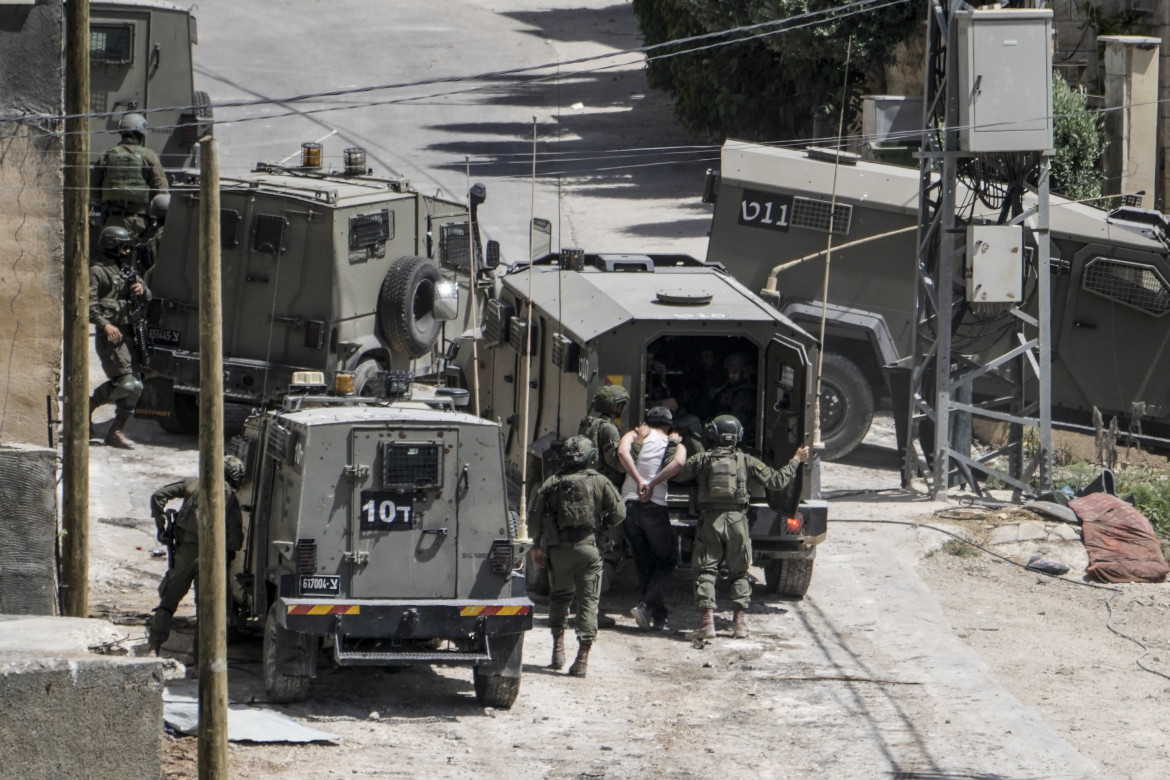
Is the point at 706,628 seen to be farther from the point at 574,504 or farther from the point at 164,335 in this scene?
the point at 164,335

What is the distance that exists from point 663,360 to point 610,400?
183 centimetres

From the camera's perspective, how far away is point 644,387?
11914mm

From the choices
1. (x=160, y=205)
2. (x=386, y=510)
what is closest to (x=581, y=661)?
(x=386, y=510)

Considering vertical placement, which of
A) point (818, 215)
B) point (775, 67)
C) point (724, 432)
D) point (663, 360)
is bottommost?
point (724, 432)

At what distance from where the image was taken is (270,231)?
585 inches

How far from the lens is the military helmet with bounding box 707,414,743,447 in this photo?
448 inches

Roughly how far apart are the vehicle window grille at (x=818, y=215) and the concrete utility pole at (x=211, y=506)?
30.5 ft

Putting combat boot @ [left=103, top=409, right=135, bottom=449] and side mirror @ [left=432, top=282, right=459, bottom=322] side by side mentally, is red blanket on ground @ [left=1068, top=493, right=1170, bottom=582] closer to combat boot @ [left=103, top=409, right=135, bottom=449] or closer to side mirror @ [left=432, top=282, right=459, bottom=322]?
side mirror @ [left=432, top=282, right=459, bottom=322]

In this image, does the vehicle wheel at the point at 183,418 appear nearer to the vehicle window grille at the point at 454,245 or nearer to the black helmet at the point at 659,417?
the vehicle window grille at the point at 454,245

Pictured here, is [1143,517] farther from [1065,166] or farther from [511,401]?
[1065,166]

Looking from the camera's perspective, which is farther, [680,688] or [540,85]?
[540,85]

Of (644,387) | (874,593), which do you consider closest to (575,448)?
(644,387)

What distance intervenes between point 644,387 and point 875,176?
18.0 feet

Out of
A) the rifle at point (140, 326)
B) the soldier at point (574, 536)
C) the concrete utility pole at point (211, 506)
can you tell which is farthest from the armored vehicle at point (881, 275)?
the concrete utility pole at point (211, 506)
